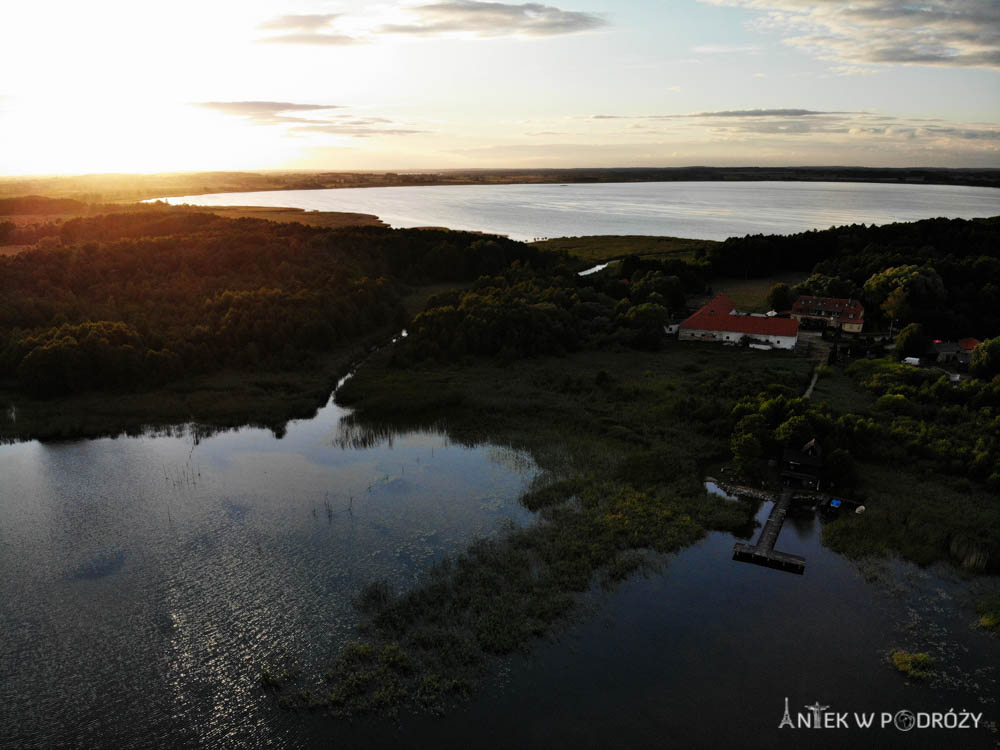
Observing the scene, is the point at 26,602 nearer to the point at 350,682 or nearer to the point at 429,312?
the point at 350,682

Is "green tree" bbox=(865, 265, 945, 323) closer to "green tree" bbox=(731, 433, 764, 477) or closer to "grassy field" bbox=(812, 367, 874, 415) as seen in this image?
"grassy field" bbox=(812, 367, 874, 415)

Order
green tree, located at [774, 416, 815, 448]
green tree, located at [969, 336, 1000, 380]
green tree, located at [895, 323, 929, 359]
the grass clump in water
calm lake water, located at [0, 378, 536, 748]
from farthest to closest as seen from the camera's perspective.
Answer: green tree, located at [895, 323, 929, 359] → green tree, located at [969, 336, 1000, 380] → green tree, located at [774, 416, 815, 448] → the grass clump in water → calm lake water, located at [0, 378, 536, 748]

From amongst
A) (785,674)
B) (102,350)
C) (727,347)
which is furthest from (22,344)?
(727,347)

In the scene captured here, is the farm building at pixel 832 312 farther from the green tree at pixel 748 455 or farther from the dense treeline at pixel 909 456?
the green tree at pixel 748 455

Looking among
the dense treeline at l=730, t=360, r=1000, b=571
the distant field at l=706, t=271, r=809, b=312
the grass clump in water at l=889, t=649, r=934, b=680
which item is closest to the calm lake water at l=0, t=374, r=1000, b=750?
the grass clump in water at l=889, t=649, r=934, b=680

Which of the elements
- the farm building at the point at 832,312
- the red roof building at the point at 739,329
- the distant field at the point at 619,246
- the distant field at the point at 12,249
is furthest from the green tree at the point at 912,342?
the distant field at the point at 12,249

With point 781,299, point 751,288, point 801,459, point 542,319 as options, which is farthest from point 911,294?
point 801,459
